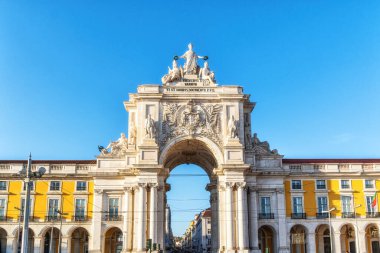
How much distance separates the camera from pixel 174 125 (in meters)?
51.6

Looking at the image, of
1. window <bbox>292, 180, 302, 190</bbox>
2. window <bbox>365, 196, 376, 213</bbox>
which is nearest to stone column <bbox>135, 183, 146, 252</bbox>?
window <bbox>292, 180, 302, 190</bbox>

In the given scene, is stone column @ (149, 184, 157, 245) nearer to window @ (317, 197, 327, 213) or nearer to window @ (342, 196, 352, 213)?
window @ (317, 197, 327, 213)

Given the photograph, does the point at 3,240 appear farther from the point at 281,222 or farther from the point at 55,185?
the point at 281,222

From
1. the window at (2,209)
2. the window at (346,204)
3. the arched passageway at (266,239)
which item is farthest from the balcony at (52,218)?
the window at (346,204)

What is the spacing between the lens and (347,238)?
5422 centimetres

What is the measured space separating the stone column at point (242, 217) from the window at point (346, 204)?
12.2m

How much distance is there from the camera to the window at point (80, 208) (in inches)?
2052

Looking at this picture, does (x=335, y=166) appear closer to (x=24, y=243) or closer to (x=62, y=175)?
(x=62, y=175)

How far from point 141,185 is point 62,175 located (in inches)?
416

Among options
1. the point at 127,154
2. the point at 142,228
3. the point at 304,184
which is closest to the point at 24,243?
the point at 142,228

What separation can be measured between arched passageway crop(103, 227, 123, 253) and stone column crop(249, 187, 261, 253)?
15.2 meters

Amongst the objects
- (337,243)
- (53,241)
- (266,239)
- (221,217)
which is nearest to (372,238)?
(337,243)

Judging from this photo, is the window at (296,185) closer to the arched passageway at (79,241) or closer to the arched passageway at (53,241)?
the arched passageway at (79,241)

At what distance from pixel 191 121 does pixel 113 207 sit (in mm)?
13230
